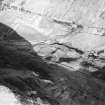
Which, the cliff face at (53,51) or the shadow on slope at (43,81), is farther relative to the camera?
the cliff face at (53,51)

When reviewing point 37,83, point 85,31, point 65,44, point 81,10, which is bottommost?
point 37,83

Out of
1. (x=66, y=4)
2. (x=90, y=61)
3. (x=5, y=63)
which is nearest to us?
(x=5, y=63)

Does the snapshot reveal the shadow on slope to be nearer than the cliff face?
Yes

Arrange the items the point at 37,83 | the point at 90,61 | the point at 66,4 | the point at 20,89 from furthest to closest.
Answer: the point at 66,4
the point at 90,61
the point at 37,83
the point at 20,89

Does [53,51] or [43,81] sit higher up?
[53,51]

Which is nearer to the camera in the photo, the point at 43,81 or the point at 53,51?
the point at 43,81

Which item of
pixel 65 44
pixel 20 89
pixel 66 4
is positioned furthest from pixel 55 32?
pixel 20 89

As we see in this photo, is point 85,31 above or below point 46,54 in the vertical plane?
above

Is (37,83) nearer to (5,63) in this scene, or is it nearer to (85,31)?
(5,63)
